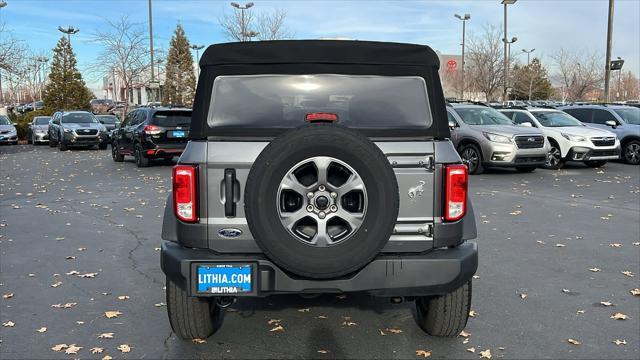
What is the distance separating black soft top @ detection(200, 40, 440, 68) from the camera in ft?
12.2

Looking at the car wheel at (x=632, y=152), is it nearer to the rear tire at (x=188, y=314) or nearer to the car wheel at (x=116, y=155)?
the car wheel at (x=116, y=155)

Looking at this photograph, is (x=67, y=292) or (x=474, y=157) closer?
(x=67, y=292)

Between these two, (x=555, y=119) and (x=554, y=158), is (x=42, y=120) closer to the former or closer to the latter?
(x=555, y=119)

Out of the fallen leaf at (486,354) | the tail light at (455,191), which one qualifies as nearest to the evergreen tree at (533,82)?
the fallen leaf at (486,354)

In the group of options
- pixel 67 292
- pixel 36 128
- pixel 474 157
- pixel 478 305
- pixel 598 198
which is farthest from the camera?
pixel 36 128

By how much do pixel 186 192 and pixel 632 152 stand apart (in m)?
16.9

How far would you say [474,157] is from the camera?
14586 millimetres

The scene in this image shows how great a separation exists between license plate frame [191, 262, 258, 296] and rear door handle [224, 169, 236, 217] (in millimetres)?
316

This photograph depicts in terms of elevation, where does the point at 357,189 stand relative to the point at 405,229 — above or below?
above

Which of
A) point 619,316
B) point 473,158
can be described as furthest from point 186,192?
point 473,158

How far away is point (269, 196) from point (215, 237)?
546mm

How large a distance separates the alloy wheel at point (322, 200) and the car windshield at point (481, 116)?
12.5m

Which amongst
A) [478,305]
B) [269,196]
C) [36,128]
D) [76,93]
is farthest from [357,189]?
[76,93]

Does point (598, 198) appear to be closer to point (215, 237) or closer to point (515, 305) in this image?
point (515, 305)
